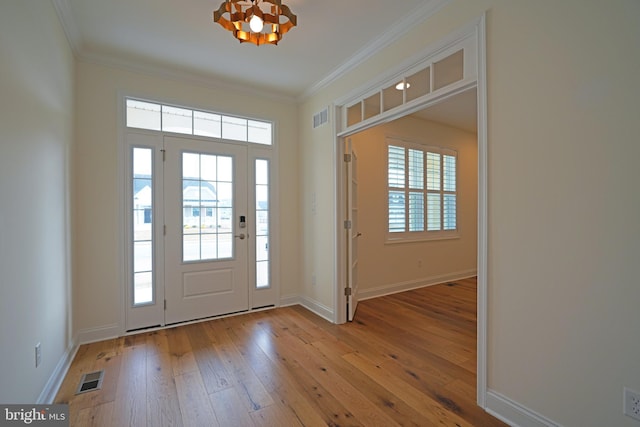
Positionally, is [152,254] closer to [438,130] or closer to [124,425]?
[124,425]

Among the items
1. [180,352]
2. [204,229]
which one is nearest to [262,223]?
[204,229]

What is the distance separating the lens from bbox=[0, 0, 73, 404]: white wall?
1.44m

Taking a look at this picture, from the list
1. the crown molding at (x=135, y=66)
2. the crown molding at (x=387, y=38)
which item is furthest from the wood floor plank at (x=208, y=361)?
the crown molding at (x=387, y=38)

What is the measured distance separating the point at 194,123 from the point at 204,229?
125 cm

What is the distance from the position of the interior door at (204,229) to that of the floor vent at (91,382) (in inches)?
39.2

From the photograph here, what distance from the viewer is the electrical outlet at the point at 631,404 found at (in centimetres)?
132

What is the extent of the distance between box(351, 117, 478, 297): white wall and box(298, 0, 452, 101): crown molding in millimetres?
991

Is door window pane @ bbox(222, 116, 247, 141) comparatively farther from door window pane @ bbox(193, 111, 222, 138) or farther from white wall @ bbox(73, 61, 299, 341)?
white wall @ bbox(73, 61, 299, 341)

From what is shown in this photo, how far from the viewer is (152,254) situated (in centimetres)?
321

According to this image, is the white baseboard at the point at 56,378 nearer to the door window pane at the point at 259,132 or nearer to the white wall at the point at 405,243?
the door window pane at the point at 259,132

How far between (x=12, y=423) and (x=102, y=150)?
2.35m

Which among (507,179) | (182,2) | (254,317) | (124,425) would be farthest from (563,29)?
(254,317)

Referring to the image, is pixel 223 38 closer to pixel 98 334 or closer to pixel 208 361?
pixel 208 361

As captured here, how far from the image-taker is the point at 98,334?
9.60ft
